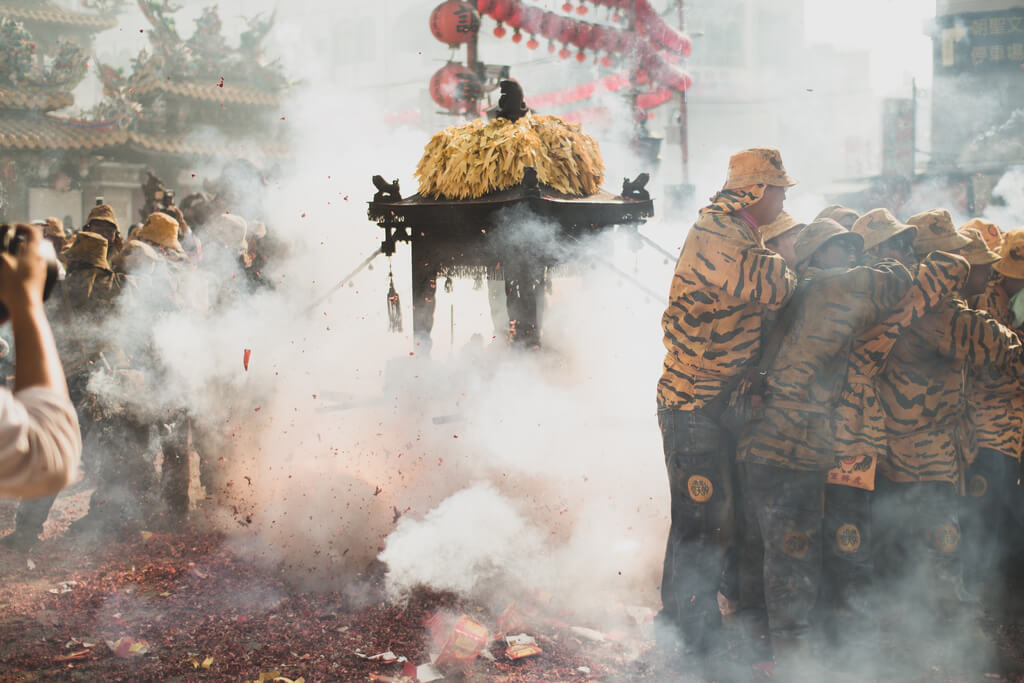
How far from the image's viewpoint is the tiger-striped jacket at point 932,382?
368 centimetres

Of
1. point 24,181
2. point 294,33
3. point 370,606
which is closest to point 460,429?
point 370,606

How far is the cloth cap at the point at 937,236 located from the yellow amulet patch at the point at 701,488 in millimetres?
1414

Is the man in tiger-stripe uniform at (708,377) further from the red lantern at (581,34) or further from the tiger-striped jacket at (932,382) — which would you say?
the red lantern at (581,34)

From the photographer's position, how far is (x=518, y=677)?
11.2ft

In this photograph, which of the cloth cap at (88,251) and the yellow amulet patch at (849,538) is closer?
the yellow amulet patch at (849,538)

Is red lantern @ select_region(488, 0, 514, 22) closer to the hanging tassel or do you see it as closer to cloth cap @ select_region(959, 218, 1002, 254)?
the hanging tassel

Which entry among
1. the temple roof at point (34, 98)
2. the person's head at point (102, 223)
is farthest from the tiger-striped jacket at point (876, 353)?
the temple roof at point (34, 98)

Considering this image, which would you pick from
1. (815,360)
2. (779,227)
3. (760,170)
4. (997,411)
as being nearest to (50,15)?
(779,227)

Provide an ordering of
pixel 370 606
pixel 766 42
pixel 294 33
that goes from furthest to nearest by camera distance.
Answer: pixel 766 42 < pixel 294 33 < pixel 370 606

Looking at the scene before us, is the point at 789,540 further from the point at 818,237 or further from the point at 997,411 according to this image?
the point at 997,411

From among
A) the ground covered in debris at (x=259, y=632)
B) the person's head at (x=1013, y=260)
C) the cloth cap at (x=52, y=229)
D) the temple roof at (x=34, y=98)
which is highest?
the temple roof at (x=34, y=98)

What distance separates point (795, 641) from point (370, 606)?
1958mm

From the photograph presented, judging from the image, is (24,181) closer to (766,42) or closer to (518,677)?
(518,677)

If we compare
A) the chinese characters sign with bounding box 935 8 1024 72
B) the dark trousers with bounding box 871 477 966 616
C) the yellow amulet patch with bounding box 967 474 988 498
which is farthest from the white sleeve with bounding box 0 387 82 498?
the chinese characters sign with bounding box 935 8 1024 72
